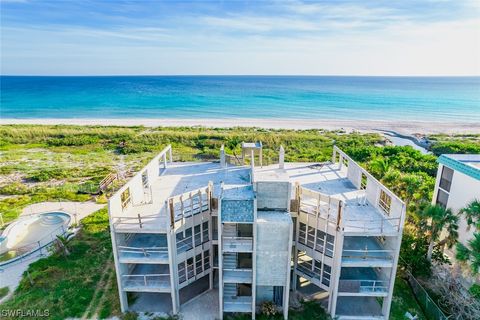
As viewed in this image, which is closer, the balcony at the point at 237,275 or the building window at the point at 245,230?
the balcony at the point at 237,275

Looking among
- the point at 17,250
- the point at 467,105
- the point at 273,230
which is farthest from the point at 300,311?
the point at 467,105

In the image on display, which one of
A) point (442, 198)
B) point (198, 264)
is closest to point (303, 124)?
point (442, 198)

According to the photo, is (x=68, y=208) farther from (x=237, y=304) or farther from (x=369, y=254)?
(x=369, y=254)

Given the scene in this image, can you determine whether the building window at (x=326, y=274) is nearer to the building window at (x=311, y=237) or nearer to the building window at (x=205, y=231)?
the building window at (x=311, y=237)

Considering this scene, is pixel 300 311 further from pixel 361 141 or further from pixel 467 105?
pixel 467 105

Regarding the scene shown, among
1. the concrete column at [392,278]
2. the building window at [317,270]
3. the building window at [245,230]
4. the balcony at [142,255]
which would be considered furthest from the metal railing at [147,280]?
the concrete column at [392,278]

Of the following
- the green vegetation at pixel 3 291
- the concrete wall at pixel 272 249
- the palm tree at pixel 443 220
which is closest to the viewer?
the concrete wall at pixel 272 249

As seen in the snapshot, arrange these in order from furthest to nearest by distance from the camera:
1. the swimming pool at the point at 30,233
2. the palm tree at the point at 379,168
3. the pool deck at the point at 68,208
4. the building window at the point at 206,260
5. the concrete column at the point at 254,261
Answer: the pool deck at the point at 68,208, the palm tree at the point at 379,168, the swimming pool at the point at 30,233, the building window at the point at 206,260, the concrete column at the point at 254,261
